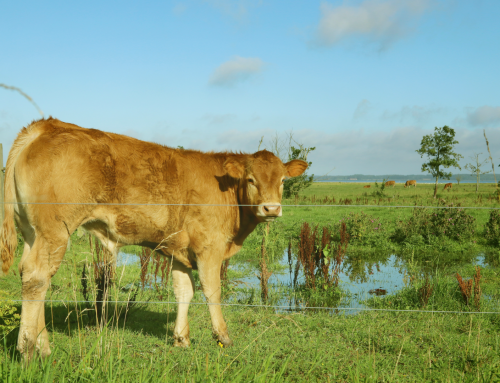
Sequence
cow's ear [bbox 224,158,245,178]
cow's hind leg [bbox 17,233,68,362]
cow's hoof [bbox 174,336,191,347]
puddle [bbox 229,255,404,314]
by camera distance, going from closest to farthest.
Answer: cow's hind leg [bbox 17,233,68,362] < cow's hoof [bbox 174,336,191,347] < cow's ear [bbox 224,158,245,178] < puddle [bbox 229,255,404,314]

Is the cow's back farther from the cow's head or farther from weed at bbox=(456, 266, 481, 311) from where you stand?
weed at bbox=(456, 266, 481, 311)

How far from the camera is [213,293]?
178 inches

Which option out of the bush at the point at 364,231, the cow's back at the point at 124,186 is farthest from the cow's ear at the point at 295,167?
the bush at the point at 364,231

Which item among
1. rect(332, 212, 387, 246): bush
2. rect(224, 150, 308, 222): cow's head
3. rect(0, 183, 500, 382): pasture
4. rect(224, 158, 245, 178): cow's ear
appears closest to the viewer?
rect(0, 183, 500, 382): pasture

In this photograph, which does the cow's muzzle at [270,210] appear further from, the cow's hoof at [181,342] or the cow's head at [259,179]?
the cow's hoof at [181,342]

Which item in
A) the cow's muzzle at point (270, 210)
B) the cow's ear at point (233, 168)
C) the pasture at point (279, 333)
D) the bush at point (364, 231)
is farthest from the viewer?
the bush at point (364, 231)

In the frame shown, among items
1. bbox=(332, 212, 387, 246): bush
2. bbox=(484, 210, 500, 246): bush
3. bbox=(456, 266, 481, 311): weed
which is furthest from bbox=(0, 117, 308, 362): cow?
bbox=(484, 210, 500, 246): bush

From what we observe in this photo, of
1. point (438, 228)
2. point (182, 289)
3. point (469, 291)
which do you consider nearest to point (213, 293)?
point (182, 289)

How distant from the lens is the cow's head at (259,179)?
4.50 meters

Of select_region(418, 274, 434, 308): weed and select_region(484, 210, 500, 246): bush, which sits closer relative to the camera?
select_region(418, 274, 434, 308): weed

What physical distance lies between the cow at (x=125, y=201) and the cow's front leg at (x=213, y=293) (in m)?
0.01

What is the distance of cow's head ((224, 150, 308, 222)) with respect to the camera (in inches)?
177

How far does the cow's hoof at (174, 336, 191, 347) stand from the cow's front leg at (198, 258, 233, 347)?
1.16 ft

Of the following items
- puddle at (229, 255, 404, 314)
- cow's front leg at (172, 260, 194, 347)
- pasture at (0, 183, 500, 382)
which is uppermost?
cow's front leg at (172, 260, 194, 347)
